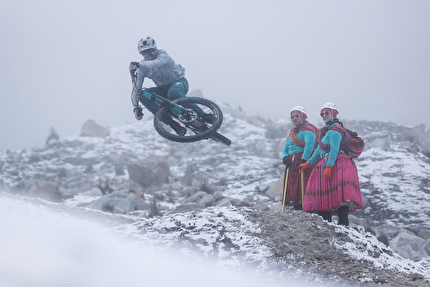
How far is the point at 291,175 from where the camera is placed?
7422mm

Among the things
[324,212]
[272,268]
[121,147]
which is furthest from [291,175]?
[121,147]

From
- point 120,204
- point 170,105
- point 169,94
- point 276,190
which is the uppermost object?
point 169,94

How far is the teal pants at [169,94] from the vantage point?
6.54m

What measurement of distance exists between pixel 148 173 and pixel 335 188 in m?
10.4

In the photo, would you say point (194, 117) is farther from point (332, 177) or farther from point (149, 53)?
point (332, 177)

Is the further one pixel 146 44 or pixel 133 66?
pixel 146 44

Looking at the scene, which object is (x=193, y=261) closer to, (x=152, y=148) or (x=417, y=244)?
(x=417, y=244)

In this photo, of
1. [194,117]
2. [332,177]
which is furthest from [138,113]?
[332,177]

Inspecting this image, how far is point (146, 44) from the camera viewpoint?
6242mm

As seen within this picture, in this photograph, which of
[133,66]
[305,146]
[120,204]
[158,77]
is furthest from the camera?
[120,204]

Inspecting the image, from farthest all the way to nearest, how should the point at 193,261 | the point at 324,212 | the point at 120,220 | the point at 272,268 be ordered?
the point at 120,220
the point at 324,212
the point at 193,261
the point at 272,268

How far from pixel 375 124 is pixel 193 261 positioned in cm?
2191

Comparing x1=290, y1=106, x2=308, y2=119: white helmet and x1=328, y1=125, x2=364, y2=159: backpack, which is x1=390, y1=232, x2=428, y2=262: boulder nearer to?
x1=328, y1=125, x2=364, y2=159: backpack

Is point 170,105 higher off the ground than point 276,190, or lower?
higher
